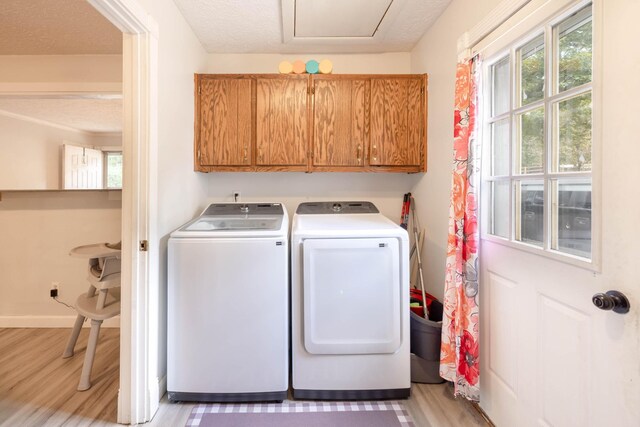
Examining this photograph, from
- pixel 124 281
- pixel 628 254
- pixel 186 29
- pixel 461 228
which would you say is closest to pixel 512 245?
pixel 461 228

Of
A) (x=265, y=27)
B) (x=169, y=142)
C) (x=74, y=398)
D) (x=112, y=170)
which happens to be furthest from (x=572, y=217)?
(x=112, y=170)

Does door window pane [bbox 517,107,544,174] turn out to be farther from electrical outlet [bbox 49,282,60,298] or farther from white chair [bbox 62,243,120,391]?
electrical outlet [bbox 49,282,60,298]

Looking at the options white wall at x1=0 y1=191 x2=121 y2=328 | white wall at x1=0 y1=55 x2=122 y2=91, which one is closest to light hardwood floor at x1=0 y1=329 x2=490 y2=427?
white wall at x1=0 y1=191 x2=121 y2=328

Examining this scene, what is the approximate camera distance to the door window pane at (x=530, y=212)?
135 centimetres

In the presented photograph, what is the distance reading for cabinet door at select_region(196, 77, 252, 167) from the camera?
2412 mm

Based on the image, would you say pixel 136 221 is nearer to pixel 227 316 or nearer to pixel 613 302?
pixel 227 316

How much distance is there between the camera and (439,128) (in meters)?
2.22

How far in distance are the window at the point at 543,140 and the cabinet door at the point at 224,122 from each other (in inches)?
67.3

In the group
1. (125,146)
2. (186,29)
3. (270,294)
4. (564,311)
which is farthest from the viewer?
(186,29)

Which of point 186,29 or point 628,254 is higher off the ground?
point 186,29

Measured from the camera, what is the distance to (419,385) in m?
1.97

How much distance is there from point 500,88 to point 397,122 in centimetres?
91

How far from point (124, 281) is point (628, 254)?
7.10 feet

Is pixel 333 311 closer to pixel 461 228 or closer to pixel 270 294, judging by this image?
pixel 270 294
